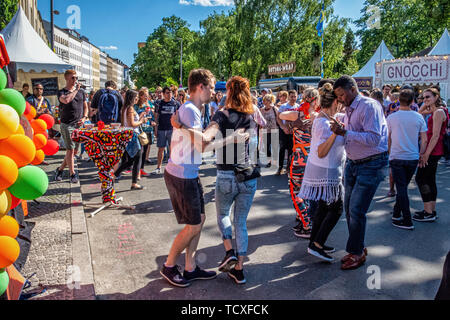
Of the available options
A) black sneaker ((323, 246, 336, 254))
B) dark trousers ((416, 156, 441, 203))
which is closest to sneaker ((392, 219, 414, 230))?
dark trousers ((416, 156, 441, 203))

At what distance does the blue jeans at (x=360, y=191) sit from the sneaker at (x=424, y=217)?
7.06 feet

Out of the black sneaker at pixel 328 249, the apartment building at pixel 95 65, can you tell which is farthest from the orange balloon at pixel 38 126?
the apartment building at pixel 95 65

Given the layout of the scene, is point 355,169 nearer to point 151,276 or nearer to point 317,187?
point 317,187

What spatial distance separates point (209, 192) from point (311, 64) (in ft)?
103

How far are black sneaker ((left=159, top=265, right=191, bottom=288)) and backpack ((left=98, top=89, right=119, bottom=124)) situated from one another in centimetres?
495

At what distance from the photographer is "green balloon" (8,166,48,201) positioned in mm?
2604

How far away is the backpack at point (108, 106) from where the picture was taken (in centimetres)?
763

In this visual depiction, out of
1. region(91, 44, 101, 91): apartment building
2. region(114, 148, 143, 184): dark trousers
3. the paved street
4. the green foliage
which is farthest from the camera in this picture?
region(91, 44, 101, 91): apartment building

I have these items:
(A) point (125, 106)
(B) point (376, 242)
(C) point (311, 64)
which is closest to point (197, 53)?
(C) point (311, 64)

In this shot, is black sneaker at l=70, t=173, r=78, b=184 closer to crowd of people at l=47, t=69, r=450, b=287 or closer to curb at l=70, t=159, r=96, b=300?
curb at l=70, t=159, r=96, b=300

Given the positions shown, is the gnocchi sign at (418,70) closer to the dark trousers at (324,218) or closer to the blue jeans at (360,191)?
the blue jeans at (360,191)

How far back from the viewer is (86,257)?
3998 millimetres

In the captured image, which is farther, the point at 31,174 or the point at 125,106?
the point at 125,106
